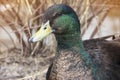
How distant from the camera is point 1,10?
11.4 ft

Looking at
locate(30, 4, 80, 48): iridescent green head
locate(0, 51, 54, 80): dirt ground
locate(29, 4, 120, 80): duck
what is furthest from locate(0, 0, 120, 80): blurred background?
locate(30, 4, 80, 48): iridescent green head

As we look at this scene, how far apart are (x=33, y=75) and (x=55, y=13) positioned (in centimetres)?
120

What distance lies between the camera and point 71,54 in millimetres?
2361

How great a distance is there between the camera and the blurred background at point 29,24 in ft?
11.1

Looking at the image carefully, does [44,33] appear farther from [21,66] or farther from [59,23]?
[21,66]

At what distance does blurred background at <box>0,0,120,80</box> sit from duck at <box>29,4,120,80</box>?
35.8 inches

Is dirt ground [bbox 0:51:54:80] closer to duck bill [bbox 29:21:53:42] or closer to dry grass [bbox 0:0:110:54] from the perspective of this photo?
dry grass [bbox 0:0:110:54]

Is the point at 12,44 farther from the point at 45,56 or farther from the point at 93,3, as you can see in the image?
the point at 93,3

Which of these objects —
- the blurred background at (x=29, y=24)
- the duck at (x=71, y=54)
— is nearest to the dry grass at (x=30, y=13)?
the blurred background at (x=29, y=24)

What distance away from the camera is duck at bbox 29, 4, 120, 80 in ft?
7.38

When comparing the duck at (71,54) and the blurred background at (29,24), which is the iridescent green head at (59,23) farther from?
the blurred background at (29,24)

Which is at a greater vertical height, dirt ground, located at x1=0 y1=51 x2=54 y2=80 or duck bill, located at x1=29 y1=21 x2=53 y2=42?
duck bill, located at x1=29 y1=21 x2=53 y2=42

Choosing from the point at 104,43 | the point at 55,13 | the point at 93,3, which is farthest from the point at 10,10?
the point at 55,13

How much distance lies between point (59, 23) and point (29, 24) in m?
1.25
